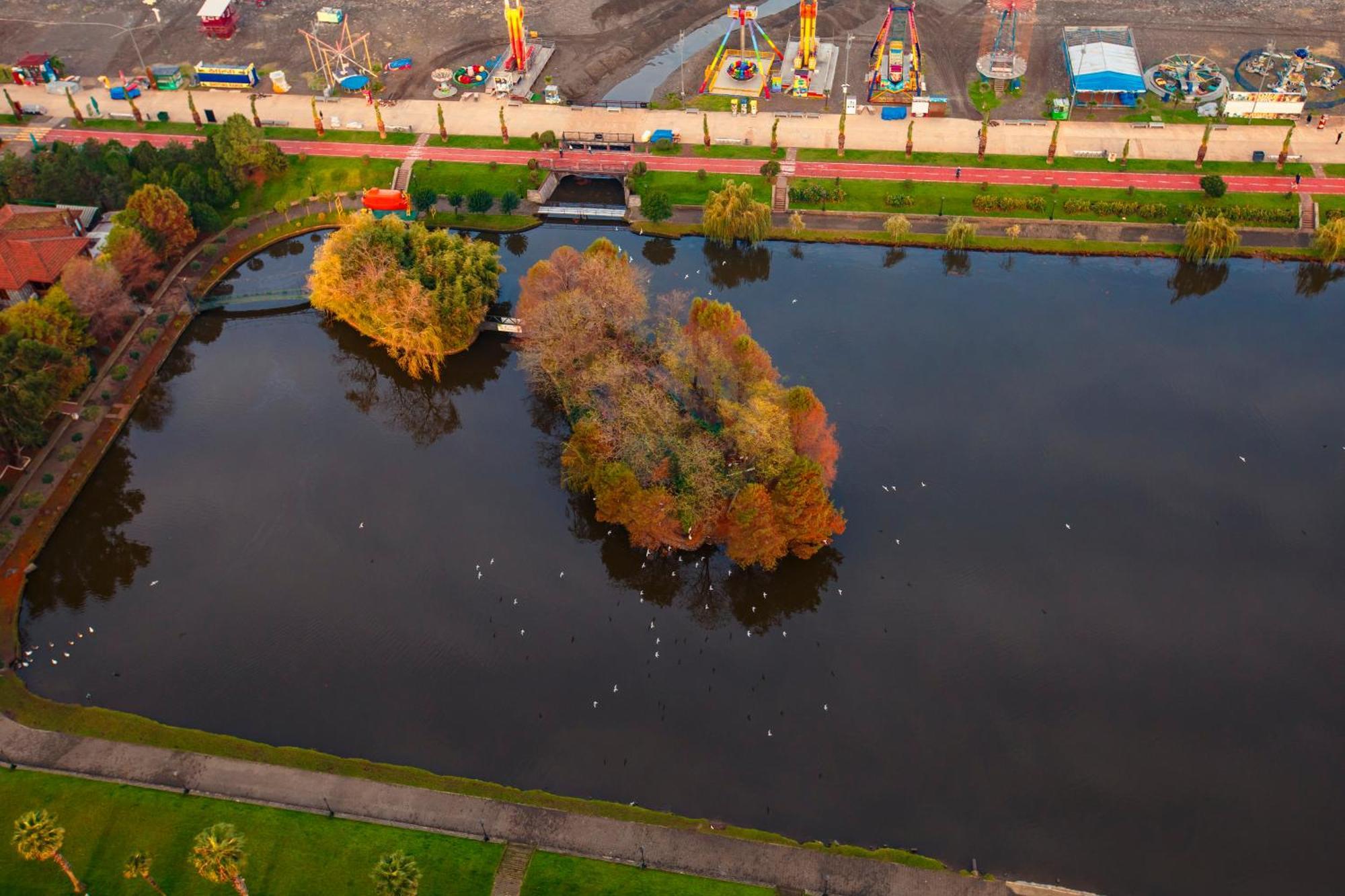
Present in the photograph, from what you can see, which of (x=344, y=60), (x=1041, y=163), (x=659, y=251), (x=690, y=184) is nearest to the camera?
(x=659, y=251)

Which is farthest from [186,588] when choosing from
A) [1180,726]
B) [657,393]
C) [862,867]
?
[1180,726]

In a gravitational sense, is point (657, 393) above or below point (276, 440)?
above

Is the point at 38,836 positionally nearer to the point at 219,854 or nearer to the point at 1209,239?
the point at 219,854

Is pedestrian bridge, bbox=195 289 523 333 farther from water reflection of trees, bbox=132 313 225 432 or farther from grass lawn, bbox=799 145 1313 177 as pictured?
grass lawn, bbox=799 145 1313 177

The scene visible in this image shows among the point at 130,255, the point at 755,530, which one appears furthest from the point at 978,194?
the point at 130,255

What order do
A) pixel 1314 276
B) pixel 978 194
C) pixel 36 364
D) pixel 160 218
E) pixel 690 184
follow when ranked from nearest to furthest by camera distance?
1. pixel 36 364
2. pixel 1314 276
3. pixel 160 218
4. pixel 978 194
5. pixel 690 184

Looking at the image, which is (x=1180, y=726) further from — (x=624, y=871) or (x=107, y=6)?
(x=107, y=6)

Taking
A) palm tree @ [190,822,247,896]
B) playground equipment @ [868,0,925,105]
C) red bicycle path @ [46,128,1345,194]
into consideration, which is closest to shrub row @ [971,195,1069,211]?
red bicycle path @ [46,128,1345,194]
